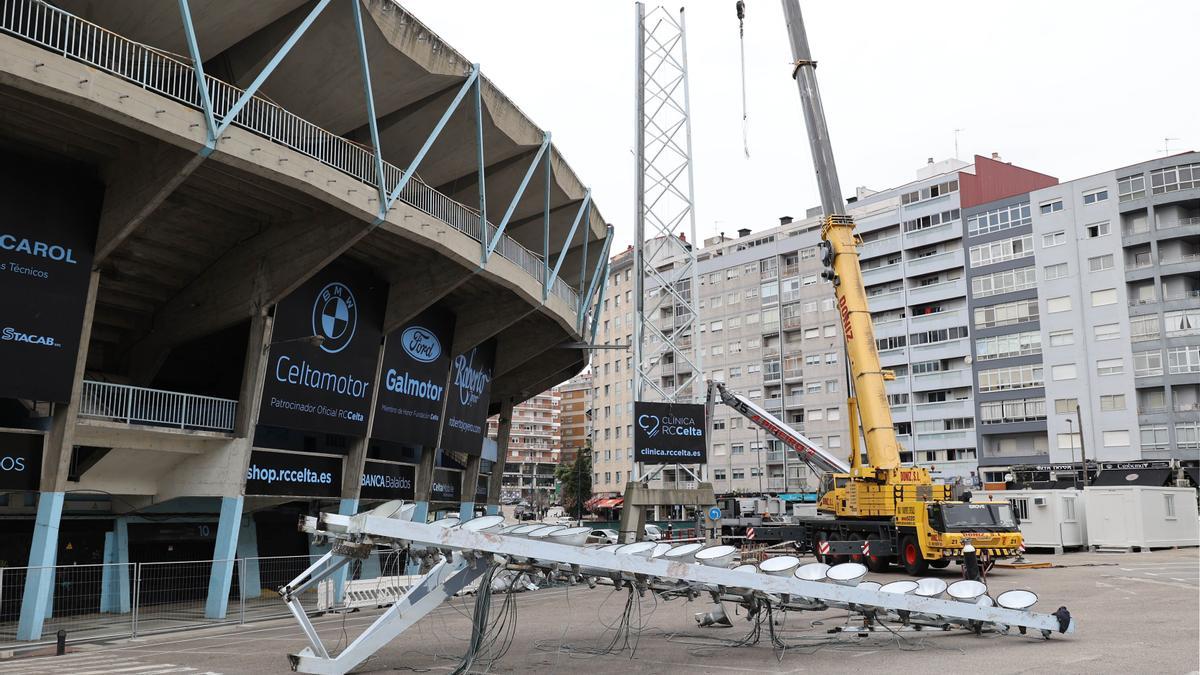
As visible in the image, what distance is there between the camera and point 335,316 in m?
25.8

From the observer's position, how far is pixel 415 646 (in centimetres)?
1535

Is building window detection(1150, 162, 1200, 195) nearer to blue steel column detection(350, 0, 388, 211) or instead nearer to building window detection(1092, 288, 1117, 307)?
building window detection(1092, 288, 1117, 307)

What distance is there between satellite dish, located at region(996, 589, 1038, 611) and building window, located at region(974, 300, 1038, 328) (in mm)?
61829

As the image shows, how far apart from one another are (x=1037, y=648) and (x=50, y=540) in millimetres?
17705

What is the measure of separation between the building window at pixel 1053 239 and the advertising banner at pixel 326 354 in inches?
2294

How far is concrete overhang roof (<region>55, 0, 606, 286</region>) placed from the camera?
21062 mm

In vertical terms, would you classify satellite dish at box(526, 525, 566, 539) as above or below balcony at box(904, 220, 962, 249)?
below

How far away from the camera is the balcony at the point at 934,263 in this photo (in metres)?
77.1

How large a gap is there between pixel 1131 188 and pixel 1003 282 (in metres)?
11.2

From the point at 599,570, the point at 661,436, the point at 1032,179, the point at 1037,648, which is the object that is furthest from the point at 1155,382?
the point at 599,570

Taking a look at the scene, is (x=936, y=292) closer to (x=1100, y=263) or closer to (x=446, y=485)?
(x=1100, y=263)

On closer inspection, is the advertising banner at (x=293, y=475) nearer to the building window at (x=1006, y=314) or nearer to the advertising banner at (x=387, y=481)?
the advertising banner at (x=387, y=481)

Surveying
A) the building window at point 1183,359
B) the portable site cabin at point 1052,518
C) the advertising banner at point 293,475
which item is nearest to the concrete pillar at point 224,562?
the advertising banner at point 293,475

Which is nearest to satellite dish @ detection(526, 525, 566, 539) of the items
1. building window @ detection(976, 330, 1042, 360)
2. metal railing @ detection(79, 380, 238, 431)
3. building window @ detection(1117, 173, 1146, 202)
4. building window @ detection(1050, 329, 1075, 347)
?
metal railing @ detection(79, 380, 238, 431)
